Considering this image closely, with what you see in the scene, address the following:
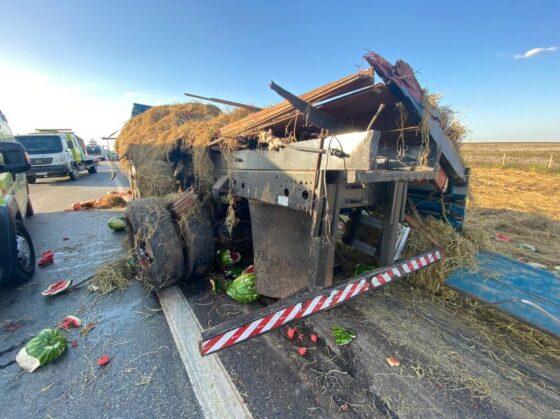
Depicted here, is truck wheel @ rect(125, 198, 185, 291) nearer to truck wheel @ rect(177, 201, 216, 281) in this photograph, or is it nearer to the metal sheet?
truck wheel @ rect(177, 201, 216, 281)

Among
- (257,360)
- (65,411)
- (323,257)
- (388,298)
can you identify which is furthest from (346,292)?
(65,411)

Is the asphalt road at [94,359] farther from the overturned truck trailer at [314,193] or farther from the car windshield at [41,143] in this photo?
the car windshield at [41,143]

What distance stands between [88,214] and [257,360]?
22.7ft

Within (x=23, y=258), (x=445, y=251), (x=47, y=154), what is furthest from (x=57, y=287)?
(x=47, y=154)

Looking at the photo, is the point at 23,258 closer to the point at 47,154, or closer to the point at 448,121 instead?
the point at 448,121

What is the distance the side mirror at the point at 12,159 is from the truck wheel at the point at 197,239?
187 cm

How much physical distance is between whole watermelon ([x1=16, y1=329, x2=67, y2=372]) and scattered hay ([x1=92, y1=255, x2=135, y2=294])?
97 centimetres

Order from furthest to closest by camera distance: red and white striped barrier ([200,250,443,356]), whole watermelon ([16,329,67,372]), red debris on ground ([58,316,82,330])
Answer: red debris on ground ([58,316,82,330])
whole watermelon ([16,329,67,372])
red and white striped barrier ([200,250,443,356])

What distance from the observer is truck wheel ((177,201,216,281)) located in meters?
3.18

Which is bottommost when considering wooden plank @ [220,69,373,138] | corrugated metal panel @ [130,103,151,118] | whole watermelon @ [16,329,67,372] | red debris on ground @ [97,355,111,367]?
red debris on ground @ [97,355,111,367]

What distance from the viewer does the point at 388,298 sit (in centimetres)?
312

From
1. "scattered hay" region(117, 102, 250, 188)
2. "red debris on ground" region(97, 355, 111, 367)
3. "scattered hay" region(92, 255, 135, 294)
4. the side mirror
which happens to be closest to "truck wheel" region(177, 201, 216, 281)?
"scattered hay" region(117, 102, 250, 188)

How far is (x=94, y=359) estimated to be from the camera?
89.4 inches

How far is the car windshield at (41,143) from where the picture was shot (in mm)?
12195
